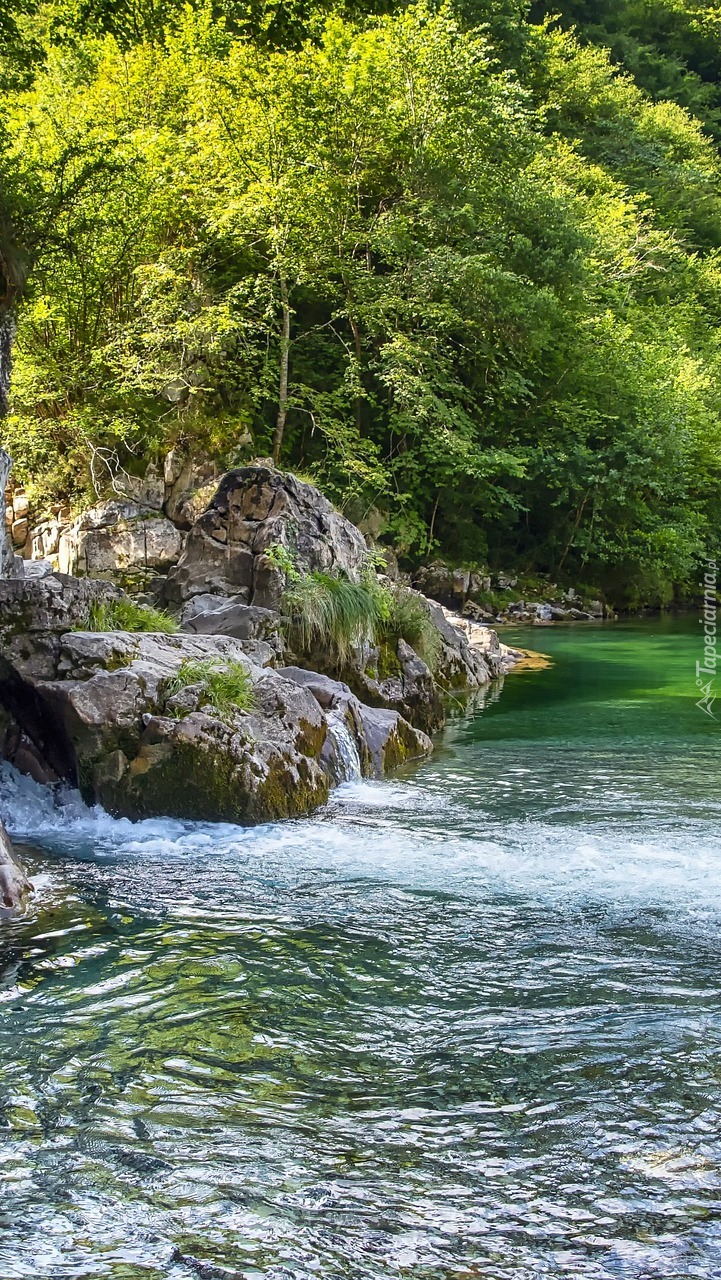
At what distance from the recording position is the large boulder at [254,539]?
12953mm

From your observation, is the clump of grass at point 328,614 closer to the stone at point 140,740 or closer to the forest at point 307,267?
the stone at point 140,740

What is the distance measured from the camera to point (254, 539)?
1317 cm

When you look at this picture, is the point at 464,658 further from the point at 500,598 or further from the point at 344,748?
the point at 500,598

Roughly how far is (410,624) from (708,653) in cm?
949

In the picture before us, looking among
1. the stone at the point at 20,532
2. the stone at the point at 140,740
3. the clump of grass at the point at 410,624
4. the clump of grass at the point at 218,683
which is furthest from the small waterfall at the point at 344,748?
the stone at the point at 20,532

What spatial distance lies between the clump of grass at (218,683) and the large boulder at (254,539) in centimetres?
334

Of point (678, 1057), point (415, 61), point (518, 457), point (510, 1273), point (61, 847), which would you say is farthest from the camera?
point (518, 457)

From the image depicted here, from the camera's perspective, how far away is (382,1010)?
4.89 metres

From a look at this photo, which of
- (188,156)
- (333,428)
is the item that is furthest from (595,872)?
(188,156)

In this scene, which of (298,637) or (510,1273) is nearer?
(510,1273)

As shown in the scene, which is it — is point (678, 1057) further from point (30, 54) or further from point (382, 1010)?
point (30, 54)

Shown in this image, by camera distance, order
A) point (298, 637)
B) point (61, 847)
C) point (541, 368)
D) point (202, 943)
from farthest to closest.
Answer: point (541, 368)
point (298, 637)
point (61, 847)
point (202, 943)

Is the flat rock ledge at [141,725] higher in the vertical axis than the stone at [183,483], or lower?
lower

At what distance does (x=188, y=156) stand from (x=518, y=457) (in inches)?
386
